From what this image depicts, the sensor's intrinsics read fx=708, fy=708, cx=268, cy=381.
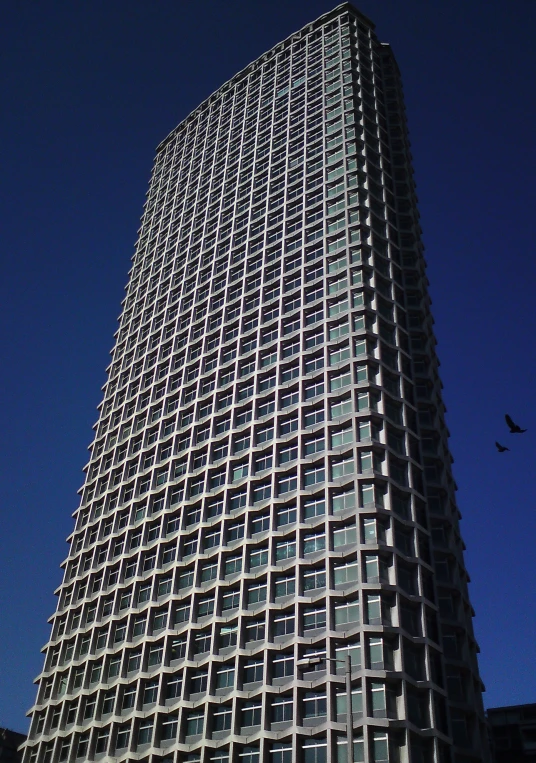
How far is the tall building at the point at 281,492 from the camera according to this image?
46.4m

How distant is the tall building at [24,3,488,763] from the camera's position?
46.4 meters

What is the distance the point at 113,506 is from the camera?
72750 mm

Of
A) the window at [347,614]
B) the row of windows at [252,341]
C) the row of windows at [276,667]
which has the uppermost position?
the row of windows at [252,341]

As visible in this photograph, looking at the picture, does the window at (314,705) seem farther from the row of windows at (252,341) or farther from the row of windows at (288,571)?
the row of windows at (252,341)

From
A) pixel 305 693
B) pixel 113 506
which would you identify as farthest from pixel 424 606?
pixel 113 506

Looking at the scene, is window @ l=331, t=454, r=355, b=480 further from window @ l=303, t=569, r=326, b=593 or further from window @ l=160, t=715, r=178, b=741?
window @ l=160, t=715, r=178, b=741

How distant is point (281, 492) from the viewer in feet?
186

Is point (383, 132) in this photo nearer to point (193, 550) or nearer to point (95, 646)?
point (193, 550)

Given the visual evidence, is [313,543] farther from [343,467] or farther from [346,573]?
[343,467]

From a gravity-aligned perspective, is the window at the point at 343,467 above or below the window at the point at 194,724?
above

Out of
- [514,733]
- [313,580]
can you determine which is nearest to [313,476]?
[313,580]

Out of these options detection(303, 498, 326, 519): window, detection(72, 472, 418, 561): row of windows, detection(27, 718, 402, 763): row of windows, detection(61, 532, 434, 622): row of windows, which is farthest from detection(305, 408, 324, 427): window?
detection(27, 718, 402, 763): row of windows

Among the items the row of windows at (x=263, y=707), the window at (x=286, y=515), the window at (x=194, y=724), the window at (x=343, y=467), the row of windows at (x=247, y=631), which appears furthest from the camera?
the window at (x=286, y=515)

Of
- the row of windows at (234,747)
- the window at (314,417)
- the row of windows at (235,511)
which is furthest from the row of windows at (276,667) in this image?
the window at (314,417)
